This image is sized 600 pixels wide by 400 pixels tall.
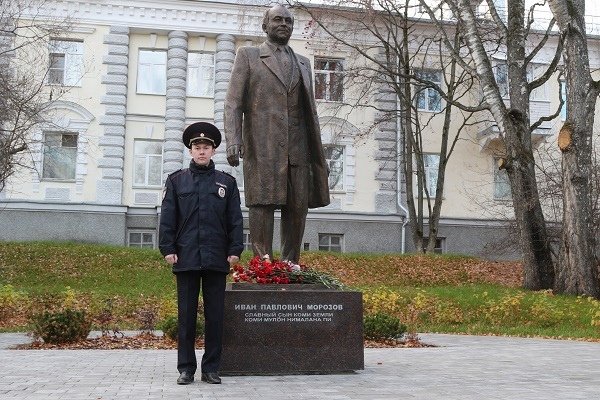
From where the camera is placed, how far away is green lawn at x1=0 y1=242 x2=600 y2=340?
14.6 m

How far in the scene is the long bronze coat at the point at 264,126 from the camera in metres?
8.02

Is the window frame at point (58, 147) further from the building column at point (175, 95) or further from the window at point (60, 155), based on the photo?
the building column at point (175, 95)

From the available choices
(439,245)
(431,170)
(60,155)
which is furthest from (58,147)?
(439,245)

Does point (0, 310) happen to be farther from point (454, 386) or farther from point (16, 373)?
point (454, 386)

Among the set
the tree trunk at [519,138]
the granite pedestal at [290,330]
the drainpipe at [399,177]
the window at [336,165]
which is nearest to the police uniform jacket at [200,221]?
the granite pedestal at [290,330]

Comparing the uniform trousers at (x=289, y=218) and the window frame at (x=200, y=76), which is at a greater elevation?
the window frame at (x=200, y=76)

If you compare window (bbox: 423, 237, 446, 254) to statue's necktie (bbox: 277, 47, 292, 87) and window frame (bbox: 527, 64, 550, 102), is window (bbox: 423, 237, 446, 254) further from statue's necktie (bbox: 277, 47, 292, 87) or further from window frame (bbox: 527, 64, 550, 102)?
statue's necktie (bbox: 277, 47, 292, 87)

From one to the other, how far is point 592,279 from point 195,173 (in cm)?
1388

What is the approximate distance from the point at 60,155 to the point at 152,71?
4.89m

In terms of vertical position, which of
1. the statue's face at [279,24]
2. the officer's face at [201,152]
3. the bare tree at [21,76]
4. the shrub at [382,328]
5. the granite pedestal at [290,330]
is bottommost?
the shrub at [382,328]

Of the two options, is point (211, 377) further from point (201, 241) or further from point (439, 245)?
point (439, 245)

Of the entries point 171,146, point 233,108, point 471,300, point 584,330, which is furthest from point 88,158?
point 233,108

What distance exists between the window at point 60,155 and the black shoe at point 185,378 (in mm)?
23831

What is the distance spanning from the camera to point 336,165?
3095cm
